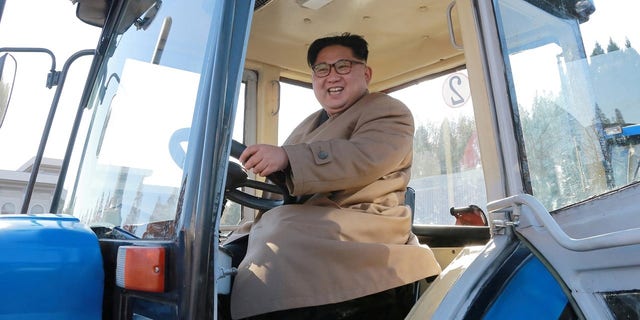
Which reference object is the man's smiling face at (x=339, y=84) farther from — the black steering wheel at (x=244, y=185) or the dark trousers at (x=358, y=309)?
the dark trousers at (x=358, y=309)

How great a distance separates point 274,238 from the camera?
1400 millimetres

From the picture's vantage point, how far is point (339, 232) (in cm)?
143

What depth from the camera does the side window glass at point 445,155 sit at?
2.75 metres

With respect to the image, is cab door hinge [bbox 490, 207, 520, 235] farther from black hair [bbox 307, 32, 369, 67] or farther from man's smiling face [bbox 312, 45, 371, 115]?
black hair [bbox 307, 32, 369, 67]

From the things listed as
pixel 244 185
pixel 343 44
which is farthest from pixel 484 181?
pixel 343 44

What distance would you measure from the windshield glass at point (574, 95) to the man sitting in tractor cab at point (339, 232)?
487mm

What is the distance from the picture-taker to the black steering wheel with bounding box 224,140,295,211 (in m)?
1.29

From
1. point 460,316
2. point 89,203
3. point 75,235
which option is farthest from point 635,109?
point 89,203

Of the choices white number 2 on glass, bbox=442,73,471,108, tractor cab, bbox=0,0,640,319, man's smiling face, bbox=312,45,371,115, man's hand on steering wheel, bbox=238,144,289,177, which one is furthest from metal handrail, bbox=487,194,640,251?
white number 2 on glass, bbox=442,73,471,108

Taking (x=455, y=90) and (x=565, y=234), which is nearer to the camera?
(x=565, y=234)

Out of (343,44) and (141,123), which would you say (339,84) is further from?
(141,123)

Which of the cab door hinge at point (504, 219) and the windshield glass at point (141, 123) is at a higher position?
the windshield glass at point (141, 123)

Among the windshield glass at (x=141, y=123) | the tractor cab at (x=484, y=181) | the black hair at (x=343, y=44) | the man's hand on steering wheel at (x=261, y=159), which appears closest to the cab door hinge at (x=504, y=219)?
the tractor cab at (x=484, y=181)

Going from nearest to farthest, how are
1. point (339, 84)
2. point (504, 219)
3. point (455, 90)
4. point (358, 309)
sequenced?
point (504, 219), point (358, 309), point (339, 84), point (455, 90)
